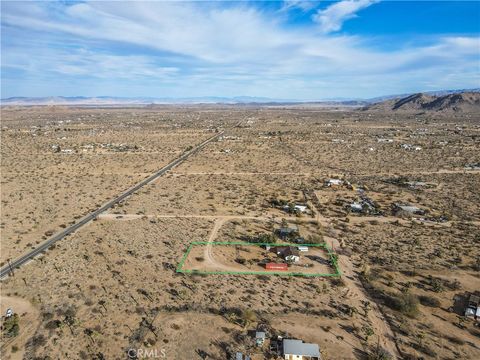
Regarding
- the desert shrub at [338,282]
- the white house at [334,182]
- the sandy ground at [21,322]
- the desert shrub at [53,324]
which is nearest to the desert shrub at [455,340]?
the desert shrub at [338,282]

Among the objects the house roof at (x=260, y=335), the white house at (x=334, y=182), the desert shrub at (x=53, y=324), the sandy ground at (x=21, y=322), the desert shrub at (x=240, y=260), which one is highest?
the white house at (x=334, y=182)

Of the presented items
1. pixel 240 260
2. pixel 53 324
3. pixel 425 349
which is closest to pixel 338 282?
pixel 425 349

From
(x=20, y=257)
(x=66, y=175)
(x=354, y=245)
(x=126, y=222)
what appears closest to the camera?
(x=20, y=257)

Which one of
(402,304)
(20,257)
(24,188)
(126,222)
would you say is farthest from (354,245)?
(24,188)

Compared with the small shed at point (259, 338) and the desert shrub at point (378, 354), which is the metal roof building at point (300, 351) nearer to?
the small shed at point (259, 338)

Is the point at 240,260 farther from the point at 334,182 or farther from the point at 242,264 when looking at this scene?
the point at 334,182

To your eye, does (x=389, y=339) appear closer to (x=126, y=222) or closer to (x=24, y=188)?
(x=126, y=222)

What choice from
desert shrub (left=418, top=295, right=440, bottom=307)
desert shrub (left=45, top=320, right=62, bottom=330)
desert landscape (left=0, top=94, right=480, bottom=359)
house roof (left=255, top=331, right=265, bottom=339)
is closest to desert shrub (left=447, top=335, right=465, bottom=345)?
desert landscape (left=0, top=94, right=480, bottom=359)
